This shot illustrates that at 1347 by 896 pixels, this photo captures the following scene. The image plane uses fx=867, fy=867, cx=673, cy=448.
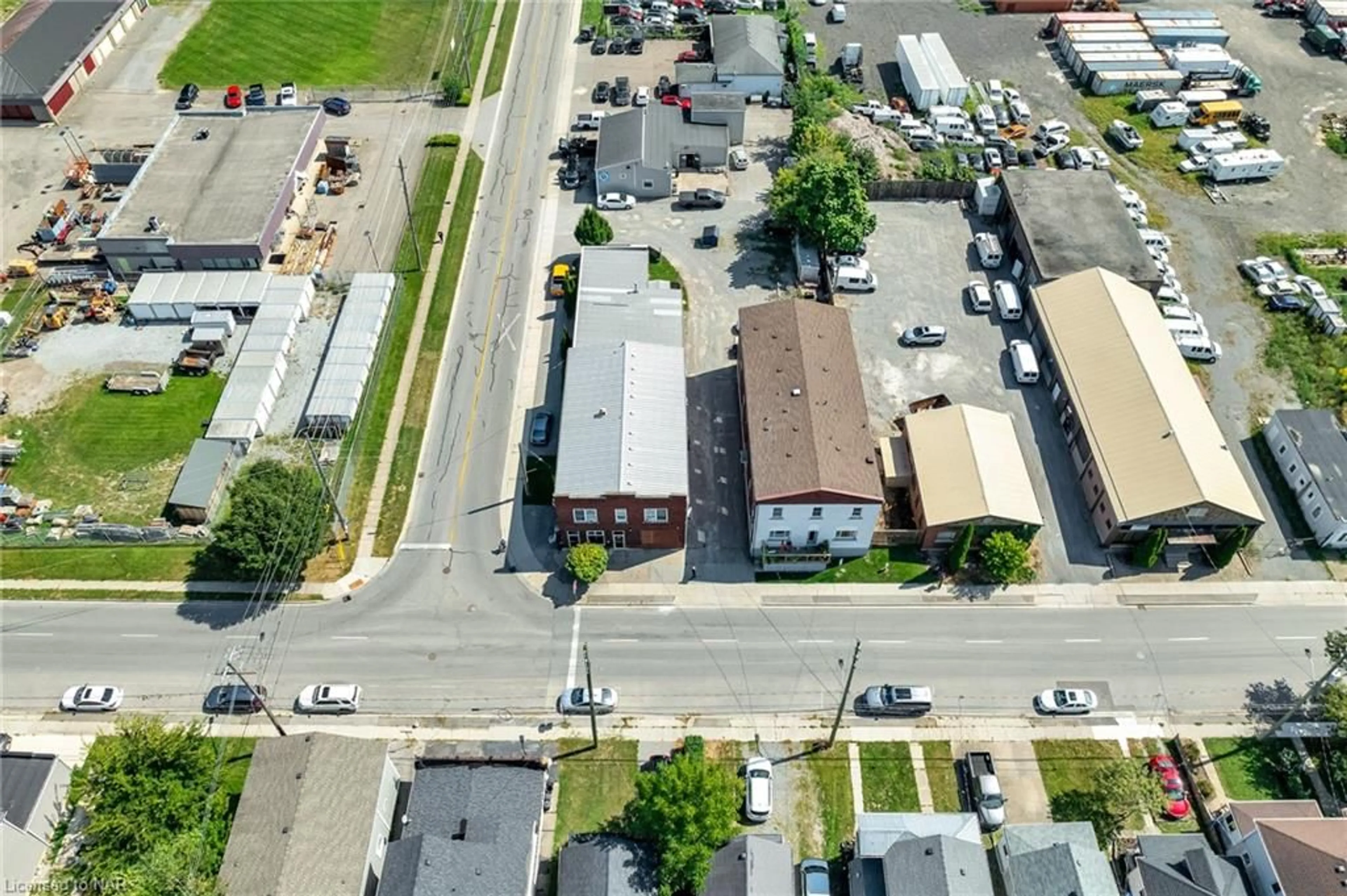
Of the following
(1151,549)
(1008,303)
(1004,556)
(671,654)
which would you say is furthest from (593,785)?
(1008,303)

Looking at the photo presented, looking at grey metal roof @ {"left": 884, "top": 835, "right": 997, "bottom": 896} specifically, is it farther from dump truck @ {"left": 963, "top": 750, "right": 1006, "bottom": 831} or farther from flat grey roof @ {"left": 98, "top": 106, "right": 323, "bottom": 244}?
flat grey roof @ {"left": 98, "top": 106, "right": 323, "bottom": 244}

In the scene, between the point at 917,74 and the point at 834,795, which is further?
the point at 917,74

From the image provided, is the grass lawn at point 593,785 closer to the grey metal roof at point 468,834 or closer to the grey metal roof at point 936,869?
the grey metal roof at point 468,834

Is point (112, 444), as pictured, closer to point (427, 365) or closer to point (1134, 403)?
point (427, 365)

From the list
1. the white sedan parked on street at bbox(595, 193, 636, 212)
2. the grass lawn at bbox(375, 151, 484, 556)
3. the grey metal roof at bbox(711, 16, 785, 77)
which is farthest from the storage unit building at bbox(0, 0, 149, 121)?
the grey metal roof at bbox(711, 16, 785, 77)

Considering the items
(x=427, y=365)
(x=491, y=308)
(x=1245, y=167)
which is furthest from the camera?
(x=1245, y=167)

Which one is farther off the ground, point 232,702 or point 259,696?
point 259,696
